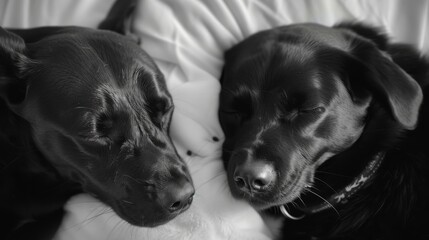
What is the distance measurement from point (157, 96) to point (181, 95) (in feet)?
1.14

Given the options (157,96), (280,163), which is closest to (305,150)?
(280,163)

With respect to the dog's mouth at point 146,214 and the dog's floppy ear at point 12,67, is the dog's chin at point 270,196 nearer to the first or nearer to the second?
the dog's mouth at point 146,214

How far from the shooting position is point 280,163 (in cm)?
167

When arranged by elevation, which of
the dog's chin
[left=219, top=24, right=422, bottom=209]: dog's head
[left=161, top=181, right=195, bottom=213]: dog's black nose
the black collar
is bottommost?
the black collar

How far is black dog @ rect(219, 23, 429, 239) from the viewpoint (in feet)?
5.55

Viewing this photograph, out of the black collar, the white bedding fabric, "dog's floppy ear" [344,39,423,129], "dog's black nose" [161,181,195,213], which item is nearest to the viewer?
"dog's black nose" [161,181,195,213]

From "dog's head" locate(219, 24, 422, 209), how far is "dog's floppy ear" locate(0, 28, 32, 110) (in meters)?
0.78

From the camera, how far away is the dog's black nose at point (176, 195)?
154 centimetres

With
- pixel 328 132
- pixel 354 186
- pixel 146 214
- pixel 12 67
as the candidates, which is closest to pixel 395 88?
pixel 328 132

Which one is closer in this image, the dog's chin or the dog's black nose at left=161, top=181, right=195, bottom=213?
the dog's black nose at left=161, top=181, right=195, bottom=213

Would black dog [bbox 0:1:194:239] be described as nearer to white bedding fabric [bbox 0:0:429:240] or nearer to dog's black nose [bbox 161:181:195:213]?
dog's black nose [bbox 161:181:195:213]

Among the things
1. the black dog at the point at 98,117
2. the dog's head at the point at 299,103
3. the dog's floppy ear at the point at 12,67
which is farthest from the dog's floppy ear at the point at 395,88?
the dog's floppy ear at the point at 12,67

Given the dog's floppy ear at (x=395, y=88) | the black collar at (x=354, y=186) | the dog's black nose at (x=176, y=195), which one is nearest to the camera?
the dog's black nose at (x=176, y=195)

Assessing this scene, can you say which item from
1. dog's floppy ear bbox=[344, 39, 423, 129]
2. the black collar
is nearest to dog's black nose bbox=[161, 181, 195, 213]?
the black collar
